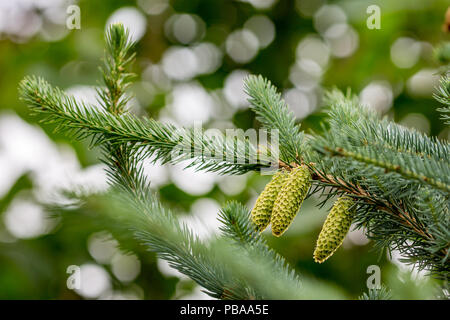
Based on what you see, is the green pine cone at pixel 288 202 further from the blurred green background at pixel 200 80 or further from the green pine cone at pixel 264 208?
the blurred green background at pixel 200 80

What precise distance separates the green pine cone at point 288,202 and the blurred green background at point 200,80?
99cm

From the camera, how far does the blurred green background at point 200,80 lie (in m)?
1.57

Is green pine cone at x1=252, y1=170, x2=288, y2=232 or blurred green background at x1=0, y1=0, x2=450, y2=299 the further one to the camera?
blurred green background at x1=0, y1=0, x2=450, y2=299

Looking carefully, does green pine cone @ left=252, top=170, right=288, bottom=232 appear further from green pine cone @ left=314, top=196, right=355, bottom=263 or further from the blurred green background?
the blurred green background

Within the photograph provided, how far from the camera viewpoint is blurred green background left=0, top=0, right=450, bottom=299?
1.57 m

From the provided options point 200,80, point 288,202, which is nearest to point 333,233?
point 288,202

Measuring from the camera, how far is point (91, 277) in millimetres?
1580

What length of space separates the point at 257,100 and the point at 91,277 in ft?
4.13

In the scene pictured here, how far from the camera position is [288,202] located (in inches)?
17.7

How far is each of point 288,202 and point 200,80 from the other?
1.56 m

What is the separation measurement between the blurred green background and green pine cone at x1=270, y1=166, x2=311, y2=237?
0.99 m

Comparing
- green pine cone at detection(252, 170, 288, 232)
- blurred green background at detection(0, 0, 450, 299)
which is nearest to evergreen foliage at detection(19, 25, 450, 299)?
green pine cone at detection(252, 170, 288, 232)

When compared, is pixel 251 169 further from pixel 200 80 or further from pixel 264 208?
pixel 200 80
